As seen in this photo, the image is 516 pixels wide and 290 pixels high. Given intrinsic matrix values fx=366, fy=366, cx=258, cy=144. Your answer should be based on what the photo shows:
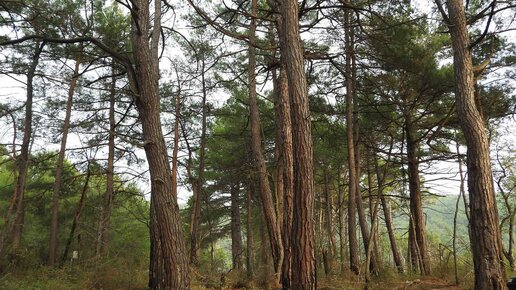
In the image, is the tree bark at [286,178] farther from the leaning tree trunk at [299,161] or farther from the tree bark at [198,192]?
the tree bark at [198,192]

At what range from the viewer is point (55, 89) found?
1230 centimetres

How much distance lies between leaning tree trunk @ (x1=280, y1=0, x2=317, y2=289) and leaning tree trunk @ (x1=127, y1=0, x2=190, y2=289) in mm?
1423

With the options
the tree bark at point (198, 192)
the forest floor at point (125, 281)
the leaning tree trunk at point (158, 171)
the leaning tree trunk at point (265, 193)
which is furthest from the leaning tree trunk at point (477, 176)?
the tree bark at point (198, 192)

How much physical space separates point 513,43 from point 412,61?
315cm

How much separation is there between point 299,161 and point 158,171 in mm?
1785

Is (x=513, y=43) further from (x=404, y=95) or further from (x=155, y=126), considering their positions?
(x=155, y=126)

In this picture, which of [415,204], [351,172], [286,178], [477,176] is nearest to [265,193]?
[286,178]

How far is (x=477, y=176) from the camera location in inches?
220

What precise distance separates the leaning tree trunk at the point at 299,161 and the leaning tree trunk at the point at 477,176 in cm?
280

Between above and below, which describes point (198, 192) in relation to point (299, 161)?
above

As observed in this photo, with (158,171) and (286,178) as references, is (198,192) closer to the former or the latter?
(286,178)

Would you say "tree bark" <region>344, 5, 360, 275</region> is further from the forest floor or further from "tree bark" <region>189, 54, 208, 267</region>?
"tree bark" <region>189, 54, 208, 267</region>

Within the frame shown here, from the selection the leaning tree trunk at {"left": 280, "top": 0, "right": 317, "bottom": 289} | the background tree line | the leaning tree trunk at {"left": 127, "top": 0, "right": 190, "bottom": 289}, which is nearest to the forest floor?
the background tree line

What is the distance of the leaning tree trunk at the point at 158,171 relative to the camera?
448 centimetres
